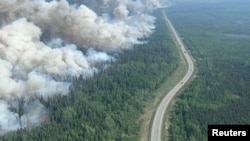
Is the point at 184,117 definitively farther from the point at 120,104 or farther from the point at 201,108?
the point at 120,104

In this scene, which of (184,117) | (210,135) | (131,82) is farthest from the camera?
(131,82)

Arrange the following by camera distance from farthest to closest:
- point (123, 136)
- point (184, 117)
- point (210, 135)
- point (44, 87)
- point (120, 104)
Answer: point (44, 87)
point (120, 104)
point (184, 117)
point (123, 136)
point (210, 135)

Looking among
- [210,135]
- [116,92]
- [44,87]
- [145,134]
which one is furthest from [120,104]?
[210,135]

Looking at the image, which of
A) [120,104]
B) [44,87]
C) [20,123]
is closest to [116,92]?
[120,104]

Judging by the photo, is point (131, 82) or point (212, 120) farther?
point (131, 82)

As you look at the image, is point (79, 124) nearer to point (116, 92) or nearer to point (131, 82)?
point (116, 92)

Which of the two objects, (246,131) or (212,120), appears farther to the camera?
(212,120)

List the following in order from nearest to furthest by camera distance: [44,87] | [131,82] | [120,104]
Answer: [120,104]
[44,87]
[131,82]

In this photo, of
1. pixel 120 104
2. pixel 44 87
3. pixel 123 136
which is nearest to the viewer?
pixel 123 136

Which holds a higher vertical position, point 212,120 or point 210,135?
point 210,135
